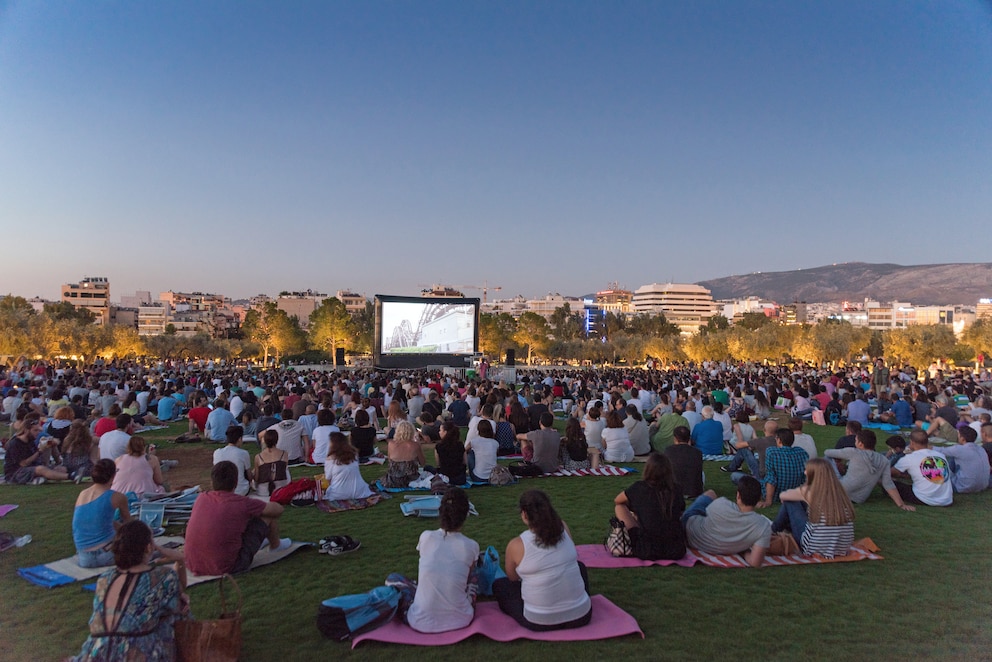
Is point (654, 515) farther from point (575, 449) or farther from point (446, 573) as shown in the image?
point (575, 449)

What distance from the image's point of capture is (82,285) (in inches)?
5817

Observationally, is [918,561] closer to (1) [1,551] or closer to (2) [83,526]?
(2) [83,526]

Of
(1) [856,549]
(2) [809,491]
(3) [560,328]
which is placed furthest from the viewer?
(3) [560,328]

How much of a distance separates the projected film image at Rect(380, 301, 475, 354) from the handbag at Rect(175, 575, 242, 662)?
126 feet

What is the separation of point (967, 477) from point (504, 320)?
85.1m

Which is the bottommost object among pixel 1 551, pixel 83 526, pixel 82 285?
pixel 1 551

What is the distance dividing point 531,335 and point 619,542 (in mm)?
80366

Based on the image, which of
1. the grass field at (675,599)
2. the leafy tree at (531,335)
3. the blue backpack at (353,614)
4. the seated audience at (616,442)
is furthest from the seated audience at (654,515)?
the leafy tree at (531,335)

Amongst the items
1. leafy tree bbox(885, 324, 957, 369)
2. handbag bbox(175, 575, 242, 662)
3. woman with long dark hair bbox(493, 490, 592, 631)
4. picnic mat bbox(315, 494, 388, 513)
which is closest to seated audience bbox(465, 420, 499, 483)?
picnic mat bbox(315, 494, 388, 513)

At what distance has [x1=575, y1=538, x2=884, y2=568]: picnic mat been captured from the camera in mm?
5828

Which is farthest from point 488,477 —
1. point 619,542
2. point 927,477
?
point 927,477

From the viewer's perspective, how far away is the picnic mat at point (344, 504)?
25.4 ft

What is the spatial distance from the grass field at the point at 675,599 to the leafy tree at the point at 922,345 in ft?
157

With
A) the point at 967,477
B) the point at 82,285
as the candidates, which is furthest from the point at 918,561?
the point at 82,285
